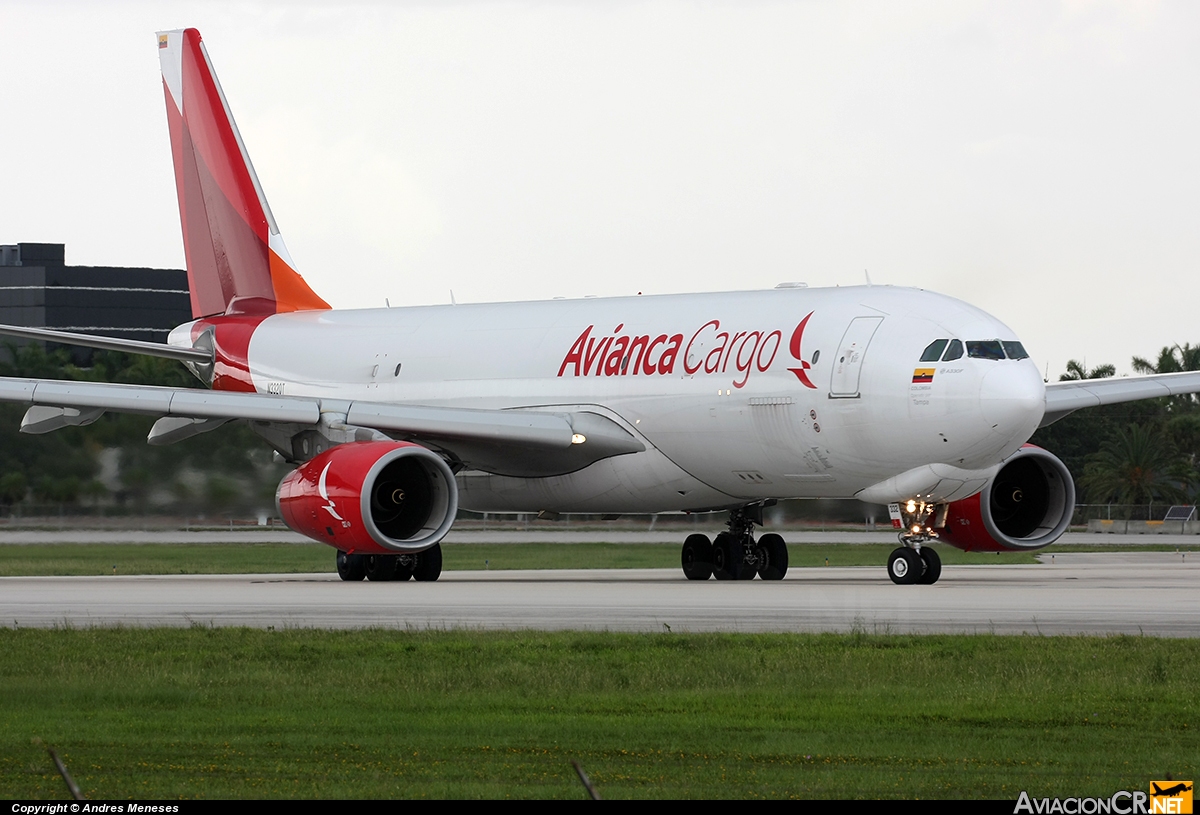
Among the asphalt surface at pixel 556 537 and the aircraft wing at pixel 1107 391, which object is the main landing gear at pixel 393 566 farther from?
the asphalt surface at pixel 556 537

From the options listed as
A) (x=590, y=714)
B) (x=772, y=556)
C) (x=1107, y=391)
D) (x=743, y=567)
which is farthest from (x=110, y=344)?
(x=590, y=714)

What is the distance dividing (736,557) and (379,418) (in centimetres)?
532

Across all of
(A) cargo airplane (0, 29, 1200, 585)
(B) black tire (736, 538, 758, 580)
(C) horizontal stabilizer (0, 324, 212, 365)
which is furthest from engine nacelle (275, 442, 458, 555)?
(C) horizontal stabilizer (0, 324, 212, 365)

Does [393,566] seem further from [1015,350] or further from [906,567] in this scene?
[1015,350]

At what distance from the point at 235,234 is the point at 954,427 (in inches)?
611

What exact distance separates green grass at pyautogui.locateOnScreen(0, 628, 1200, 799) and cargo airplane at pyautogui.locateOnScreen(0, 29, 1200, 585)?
26.5 ft

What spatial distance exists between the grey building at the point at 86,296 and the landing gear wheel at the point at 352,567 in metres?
72.3

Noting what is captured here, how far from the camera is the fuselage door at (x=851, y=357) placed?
22.5 m

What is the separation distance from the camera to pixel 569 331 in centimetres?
2681

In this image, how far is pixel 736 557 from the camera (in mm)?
25578

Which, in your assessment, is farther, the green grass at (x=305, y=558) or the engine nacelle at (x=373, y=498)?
the green grass at (x=305, y=558)

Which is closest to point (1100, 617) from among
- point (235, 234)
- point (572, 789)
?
point (572, 789)

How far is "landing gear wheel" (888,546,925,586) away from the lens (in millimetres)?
22359

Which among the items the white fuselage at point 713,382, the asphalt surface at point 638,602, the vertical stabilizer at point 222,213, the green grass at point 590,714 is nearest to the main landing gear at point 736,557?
the asphalt surface at point 638,602
